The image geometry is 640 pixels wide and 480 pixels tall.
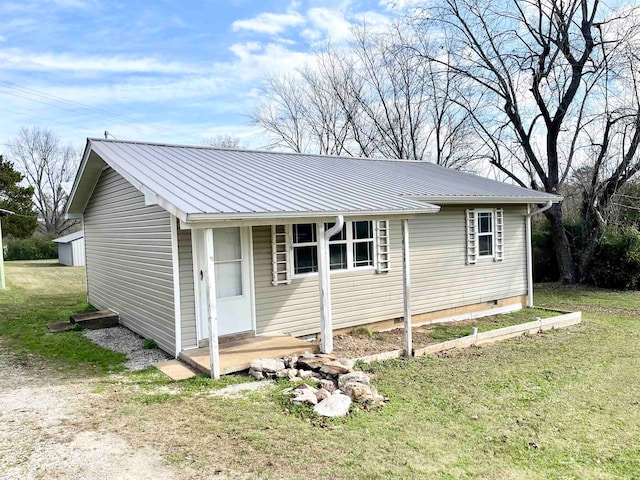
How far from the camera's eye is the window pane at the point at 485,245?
1087 cm

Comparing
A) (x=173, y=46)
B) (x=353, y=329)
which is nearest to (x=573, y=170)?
(x=353, y=329)

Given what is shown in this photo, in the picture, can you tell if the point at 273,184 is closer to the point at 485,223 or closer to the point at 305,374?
the point at 305,374

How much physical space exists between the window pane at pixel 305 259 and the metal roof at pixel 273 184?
110cm

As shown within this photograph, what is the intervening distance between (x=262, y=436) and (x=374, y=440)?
1.05 m

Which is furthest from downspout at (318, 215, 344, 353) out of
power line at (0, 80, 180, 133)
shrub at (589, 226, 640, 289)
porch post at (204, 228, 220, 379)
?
power line at (0, 80, 180, 133)

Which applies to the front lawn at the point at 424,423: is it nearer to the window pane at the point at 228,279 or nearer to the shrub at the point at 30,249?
the window pane at the point at 228,279

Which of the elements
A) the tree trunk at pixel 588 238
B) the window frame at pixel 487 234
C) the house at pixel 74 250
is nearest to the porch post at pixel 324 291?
the window frame at pixel 487 234

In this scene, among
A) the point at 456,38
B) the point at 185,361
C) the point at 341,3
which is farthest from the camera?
the point at 341,3

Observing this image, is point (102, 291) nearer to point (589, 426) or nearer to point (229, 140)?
point (589, 426)

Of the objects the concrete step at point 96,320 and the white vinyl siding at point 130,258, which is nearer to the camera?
the white vinyl siding at point 130,258

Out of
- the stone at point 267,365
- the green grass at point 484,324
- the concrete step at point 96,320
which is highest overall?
the concrete step at point 96,320

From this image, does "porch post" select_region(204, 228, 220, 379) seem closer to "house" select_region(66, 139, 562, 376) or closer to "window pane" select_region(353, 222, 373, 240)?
"house" select_region(66, 139, 562, 376)

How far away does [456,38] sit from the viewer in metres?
15.7

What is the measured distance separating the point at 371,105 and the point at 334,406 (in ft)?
69.4
